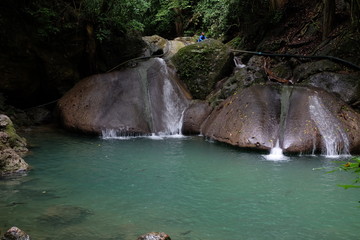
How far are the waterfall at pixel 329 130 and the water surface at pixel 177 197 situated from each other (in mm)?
573

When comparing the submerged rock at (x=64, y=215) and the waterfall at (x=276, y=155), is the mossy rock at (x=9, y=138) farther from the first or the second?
the waterfall at (x=276, y=155)

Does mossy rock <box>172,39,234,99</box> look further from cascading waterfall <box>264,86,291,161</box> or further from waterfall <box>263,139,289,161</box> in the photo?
waterfall <box>263,139,289,161</box>

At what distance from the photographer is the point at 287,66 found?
1197cm

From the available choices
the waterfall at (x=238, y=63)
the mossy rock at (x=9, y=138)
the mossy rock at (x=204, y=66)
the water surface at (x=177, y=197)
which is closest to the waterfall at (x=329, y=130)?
the water surface at (x=177, y=197)

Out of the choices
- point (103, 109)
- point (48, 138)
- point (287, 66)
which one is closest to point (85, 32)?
point (103, 109)

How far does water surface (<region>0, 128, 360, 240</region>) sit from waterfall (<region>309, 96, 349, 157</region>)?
57cm

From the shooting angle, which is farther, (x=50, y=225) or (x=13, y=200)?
(x=13, y=200)

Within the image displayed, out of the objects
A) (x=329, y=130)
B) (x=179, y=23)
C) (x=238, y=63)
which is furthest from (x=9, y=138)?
(x=179, y=23)

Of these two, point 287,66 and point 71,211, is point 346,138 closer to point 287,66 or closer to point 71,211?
point 287,66

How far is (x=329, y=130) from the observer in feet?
29.3

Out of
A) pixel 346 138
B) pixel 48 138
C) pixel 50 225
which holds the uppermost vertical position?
pixel 346 138

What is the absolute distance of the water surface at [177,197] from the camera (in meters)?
4.73

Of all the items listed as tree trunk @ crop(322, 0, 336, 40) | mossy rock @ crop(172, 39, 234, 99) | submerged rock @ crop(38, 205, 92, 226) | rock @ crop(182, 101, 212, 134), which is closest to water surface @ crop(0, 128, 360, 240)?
submerged rock @ crop(38, 205, 92, 226)

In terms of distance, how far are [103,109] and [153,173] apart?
184 inches
